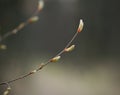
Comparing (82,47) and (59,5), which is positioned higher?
(59,5)

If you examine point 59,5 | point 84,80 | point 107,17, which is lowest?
point 84,80

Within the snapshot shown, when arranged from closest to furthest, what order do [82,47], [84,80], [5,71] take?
[5,71] < [84,80] < [82,47]

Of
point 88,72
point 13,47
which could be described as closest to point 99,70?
point 88,72

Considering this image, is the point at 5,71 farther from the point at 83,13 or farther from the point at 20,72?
the point at 83,13

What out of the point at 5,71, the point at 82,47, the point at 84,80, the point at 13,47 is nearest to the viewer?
the point at 5,71

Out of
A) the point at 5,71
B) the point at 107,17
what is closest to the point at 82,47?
the point at 107,17

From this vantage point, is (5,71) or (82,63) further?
(82,63)
